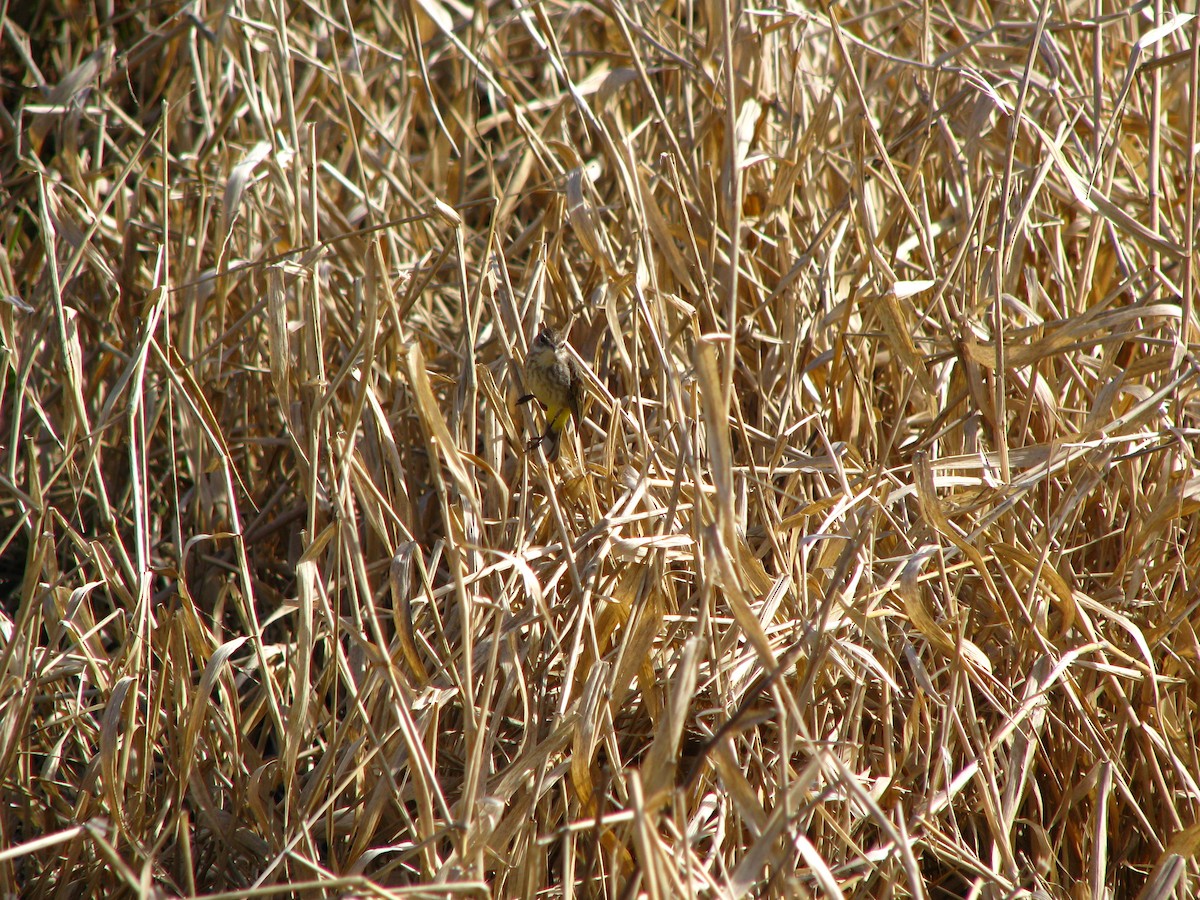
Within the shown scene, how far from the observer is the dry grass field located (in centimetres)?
131

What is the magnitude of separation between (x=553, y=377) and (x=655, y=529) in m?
0.31

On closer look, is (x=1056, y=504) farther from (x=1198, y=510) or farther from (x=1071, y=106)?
(x=1071, y=106)

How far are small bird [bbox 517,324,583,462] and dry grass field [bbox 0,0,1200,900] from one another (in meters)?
0.06

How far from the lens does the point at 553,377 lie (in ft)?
5.44

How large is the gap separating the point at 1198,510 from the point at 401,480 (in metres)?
1.19

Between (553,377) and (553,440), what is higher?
(553,377)

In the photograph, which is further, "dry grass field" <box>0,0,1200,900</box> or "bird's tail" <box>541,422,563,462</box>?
"bird's tail" <box>541,422,563,462</box>

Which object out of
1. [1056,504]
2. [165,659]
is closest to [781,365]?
Answer: [1056,504]

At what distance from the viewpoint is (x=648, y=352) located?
1785 millimetres

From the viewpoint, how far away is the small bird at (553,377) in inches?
63.4

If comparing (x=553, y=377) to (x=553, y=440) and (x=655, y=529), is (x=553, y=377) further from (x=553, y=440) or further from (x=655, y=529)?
(x=655, y=529)

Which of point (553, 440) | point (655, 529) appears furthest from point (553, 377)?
point (655, 529)

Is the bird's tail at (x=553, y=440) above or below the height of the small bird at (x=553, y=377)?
below

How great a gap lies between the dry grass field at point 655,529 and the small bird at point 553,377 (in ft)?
0.21
